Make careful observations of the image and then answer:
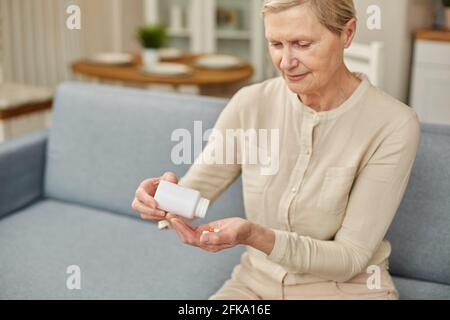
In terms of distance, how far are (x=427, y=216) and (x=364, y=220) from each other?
0.28 meters

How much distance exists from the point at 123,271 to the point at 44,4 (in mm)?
2156

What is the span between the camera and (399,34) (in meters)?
2.39

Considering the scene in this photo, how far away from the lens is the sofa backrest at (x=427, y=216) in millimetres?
1178

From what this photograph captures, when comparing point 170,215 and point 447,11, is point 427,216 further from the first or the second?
point 447,11

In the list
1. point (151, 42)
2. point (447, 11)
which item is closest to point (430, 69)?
point (447, 11)

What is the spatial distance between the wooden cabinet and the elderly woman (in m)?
1.48

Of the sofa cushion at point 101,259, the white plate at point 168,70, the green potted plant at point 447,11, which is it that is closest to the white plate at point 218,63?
the white plate at point 168,70

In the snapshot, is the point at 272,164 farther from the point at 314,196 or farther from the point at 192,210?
the point at 192,210

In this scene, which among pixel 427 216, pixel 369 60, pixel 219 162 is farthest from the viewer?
pixel 369 60

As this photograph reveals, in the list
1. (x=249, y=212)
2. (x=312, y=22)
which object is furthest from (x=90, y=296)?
(x=312, y=22)

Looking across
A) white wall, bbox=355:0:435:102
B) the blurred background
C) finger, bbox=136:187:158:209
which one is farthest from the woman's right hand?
white wall, bbox=355:0:435:102

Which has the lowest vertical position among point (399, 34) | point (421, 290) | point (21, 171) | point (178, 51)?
point (421, 290)

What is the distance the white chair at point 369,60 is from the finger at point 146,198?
3.21ft

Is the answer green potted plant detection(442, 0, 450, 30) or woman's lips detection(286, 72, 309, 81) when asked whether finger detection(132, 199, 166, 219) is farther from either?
green potted plant detection(442, 0, 450, 30)
